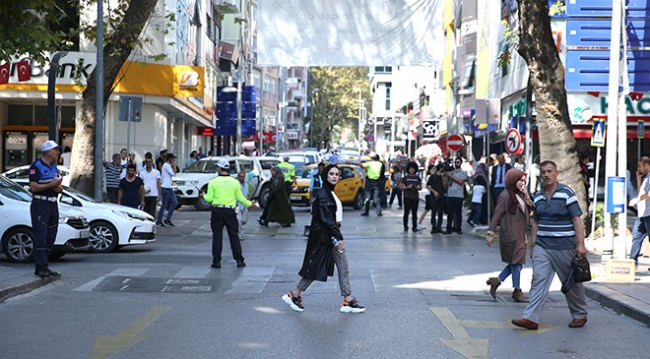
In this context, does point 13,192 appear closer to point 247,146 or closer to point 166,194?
point 166,194

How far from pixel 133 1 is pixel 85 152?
3.55 metres

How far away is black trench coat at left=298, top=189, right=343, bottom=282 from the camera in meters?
10.8

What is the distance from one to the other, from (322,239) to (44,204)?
14.2 feet

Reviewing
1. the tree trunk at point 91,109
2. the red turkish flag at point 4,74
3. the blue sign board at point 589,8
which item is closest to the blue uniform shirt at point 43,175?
the tree trunk at point 91,109

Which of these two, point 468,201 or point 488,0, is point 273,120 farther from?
point 468,201

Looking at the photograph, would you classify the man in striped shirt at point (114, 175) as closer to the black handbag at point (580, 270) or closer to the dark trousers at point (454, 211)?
the dark trousers at point (454, 211)

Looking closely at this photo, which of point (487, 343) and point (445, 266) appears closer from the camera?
point (487, 343)

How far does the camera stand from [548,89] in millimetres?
19953

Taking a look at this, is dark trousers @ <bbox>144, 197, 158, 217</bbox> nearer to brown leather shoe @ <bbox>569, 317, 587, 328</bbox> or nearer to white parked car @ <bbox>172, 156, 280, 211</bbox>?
white parked car @ <bbox>172, 156, 280, 211</bbox>

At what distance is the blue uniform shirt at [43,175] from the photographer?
12.9 metres

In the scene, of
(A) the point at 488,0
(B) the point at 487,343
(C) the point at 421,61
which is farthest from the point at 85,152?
(A) the point at 488,0

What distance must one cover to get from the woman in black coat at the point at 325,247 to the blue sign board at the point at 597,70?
1550 centimetres

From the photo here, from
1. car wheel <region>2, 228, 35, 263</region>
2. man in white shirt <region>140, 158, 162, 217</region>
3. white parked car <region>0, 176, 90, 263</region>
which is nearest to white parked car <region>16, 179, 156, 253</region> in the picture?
white parked car <region>0, 176, 90, 263</region>

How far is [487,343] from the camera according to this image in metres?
8.97
